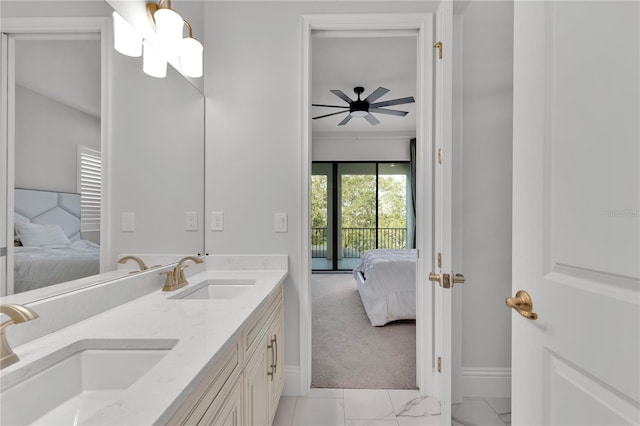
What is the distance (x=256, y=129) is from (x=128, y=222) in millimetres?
996

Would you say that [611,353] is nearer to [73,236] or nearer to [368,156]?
[73,236]

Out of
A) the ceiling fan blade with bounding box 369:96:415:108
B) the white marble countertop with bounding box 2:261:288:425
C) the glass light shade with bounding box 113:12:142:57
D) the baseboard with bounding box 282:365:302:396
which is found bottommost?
the baseboard with bounding box 282:365:302:396

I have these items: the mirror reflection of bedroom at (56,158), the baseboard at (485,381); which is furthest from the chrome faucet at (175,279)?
the baseboard at (485,381)

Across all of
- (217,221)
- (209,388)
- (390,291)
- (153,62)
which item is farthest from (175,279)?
(390,291)

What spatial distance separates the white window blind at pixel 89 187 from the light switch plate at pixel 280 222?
1036 mm

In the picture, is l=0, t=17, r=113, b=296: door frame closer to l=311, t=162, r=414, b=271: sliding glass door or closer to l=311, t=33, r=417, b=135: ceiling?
l=311, t=33, r=417, b=135: ceiling

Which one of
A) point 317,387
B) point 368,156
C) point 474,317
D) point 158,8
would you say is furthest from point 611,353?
point 368,156

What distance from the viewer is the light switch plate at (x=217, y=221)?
205 cm

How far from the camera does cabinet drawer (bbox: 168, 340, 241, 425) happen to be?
70 centimetres

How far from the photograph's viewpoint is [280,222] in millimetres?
2039

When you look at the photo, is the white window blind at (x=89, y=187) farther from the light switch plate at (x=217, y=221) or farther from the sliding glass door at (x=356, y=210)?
the sliding glass door at (x=356, y=210)

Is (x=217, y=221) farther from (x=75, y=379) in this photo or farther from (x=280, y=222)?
(x=75, y=379)

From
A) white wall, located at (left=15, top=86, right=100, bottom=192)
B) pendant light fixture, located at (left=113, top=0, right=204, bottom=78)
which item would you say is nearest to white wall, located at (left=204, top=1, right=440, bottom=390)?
pendant light fixture, located at (left=113, top=0, right=204, bottom=78)

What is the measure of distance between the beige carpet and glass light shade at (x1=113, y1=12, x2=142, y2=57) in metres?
2.23
